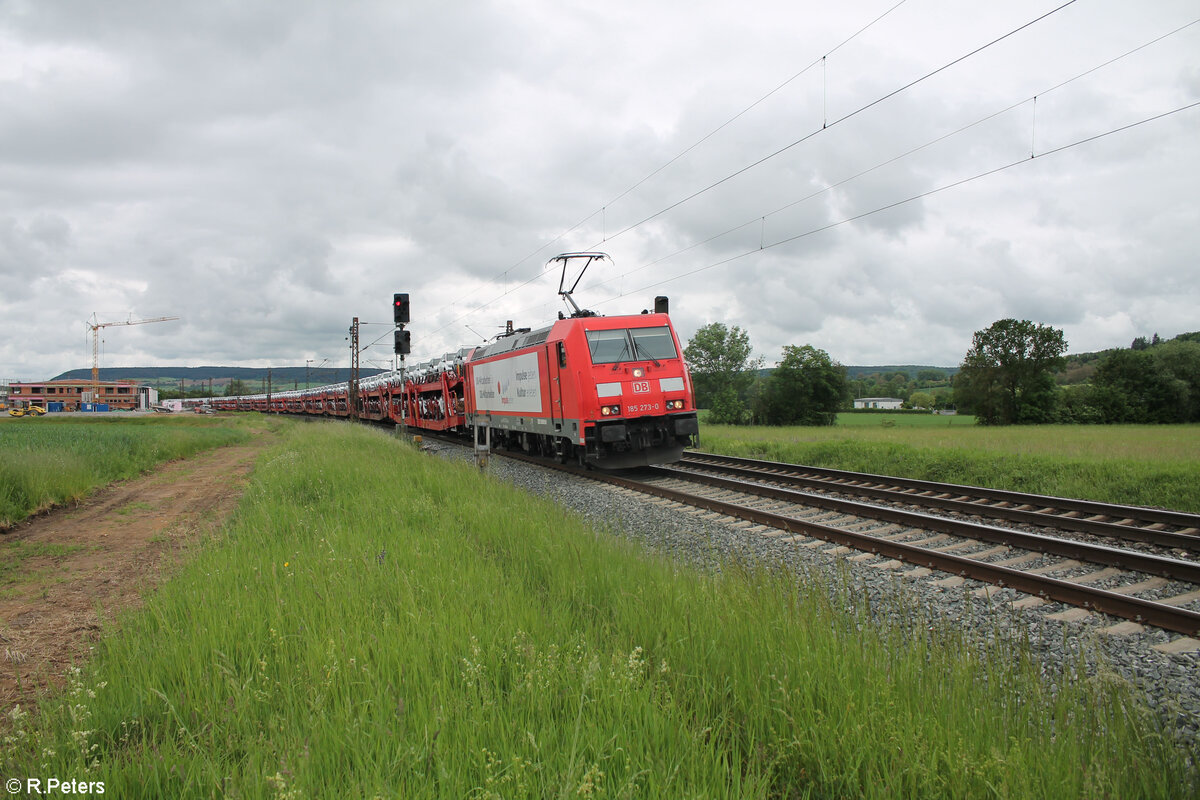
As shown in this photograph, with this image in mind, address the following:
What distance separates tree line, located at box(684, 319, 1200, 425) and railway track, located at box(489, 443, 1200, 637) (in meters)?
55.6

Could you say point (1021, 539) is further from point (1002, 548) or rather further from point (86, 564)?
point (86, 564)

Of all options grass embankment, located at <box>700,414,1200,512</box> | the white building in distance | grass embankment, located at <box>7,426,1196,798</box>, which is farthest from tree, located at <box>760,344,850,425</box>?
the white building in distance

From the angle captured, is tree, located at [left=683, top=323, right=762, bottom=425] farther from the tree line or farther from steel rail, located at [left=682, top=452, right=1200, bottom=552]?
steel rail, located at [left=682, top=452, right=1200, bottom=552]

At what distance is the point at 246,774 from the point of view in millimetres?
2119

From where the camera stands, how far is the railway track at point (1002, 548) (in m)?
5.20

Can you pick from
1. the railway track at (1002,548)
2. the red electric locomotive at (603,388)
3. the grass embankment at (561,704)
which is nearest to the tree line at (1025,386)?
the red electric locomotive at (603,388)

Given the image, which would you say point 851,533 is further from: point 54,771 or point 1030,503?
point 54,771

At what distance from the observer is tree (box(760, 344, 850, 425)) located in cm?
6281

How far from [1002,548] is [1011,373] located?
63048 millimetres

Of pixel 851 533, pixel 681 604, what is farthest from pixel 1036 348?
pixel 681 604

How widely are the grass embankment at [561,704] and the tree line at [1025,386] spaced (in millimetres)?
62291

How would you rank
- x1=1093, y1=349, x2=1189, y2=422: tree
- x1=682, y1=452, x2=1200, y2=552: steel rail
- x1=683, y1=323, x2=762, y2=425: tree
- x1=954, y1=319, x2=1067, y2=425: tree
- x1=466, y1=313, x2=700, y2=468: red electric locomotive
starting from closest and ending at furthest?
x1=682, y1=452, x2=1200, y2=552: steel rail, x1=466, y1=313, x2=700, y2=468: red electric locomotive, x1=1093, y1=349, x2=1189, y2=422: tree, x1=954, y1=319, x2=1067, y2=425: tree, x1=683, y1=323, x2=762, y2=425: tree

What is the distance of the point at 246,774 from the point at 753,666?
2128 mm

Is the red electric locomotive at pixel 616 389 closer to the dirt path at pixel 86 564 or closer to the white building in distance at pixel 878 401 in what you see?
the dirt path at pixel 86 564
